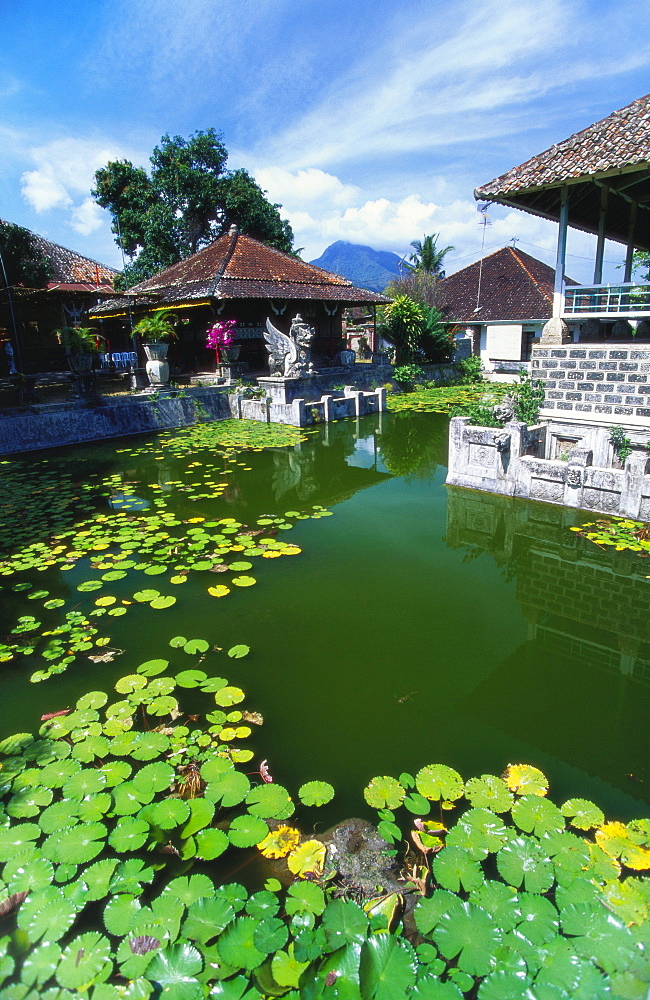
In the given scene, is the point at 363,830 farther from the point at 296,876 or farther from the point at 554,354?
the point at 554,354

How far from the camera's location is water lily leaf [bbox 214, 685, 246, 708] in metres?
3.26

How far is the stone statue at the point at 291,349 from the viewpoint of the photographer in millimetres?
13141

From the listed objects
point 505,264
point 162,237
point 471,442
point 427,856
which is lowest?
point 427,856

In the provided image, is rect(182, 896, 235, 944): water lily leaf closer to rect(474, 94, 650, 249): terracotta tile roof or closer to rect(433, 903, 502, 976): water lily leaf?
rect(433, 903, 502, 976): water lily leaf

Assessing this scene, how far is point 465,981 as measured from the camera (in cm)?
184

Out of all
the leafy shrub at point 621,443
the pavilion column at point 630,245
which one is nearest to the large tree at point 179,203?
the pavilion column at point 630,245

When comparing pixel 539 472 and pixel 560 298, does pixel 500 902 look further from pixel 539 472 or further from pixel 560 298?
pixel 560 298

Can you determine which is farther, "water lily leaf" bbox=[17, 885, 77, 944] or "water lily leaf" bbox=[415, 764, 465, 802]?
"water lily leaf" bbox=[415, 764, 465, 802]

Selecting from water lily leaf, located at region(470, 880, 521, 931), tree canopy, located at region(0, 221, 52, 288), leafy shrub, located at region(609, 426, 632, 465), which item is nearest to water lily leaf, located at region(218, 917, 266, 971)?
water lily leaf, located at region(470, 880, 521, 931)

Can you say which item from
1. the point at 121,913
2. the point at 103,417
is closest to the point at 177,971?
the point at 121,913

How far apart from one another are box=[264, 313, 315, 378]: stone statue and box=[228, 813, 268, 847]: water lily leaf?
1177cm

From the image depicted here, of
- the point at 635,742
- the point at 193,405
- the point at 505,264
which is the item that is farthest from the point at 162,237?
the point at 635,742

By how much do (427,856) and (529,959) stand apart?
0.54m

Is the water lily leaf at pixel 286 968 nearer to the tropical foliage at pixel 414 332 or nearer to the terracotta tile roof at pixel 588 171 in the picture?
the terracotta tile roof at pixel 588 171
